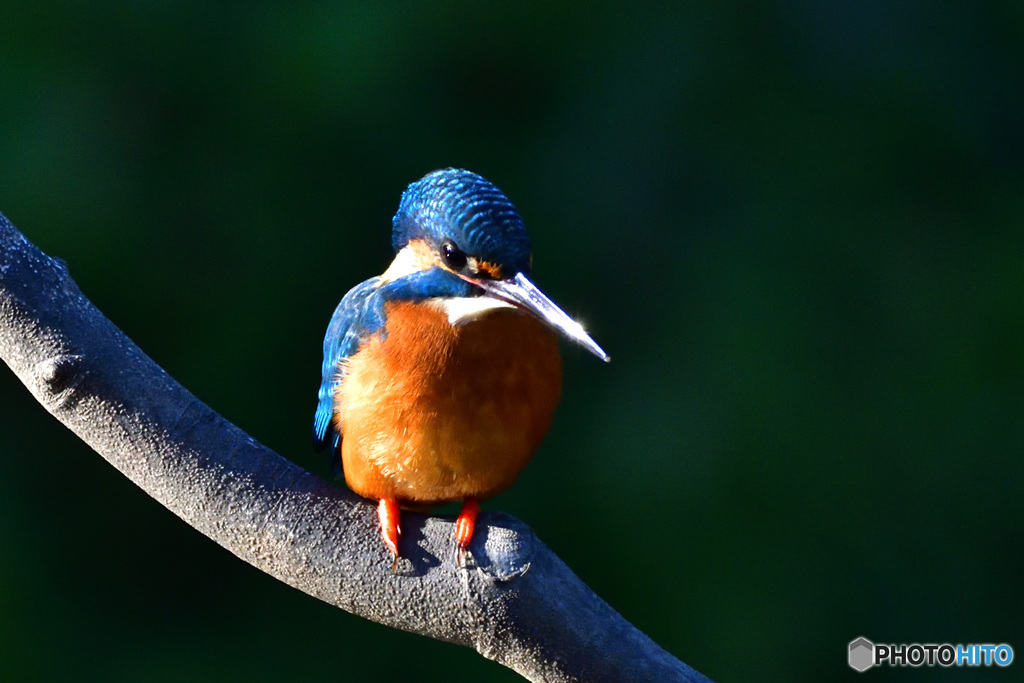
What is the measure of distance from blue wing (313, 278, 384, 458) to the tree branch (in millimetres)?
152

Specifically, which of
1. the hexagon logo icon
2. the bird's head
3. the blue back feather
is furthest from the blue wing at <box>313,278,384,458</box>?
the hexagon logo icon

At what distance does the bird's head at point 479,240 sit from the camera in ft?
3.27

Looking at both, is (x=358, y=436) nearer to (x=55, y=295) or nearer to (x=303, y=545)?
(x=303, y=545)

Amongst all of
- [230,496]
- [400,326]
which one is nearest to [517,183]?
[400,326]

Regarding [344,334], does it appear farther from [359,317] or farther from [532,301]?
[532,301]

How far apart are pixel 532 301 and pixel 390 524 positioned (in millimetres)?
264

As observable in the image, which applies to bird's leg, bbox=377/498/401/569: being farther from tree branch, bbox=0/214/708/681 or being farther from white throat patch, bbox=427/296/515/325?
white throat patch, bbox=427/296/515/325

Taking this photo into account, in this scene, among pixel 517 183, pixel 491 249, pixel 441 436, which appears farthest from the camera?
pixel 517 183

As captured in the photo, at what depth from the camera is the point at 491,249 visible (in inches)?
39.4

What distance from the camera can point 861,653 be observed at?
7.03ft

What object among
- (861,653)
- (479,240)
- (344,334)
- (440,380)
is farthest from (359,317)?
(861,653)

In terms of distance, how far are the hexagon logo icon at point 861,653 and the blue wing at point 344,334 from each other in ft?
4.26

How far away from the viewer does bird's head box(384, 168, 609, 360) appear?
3.27ft

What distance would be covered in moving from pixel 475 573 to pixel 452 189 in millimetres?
355
